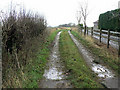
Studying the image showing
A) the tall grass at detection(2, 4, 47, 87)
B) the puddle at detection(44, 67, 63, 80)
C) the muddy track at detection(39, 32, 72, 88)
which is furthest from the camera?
the puddle at detection(44, 67, 63, 80)

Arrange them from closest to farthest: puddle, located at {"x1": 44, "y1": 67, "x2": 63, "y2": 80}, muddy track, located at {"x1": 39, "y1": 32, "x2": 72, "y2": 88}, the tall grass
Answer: muddy track, located at {"x1": 39, "y1": 32, "x2": 72, "y2": 88}
the tall grass
puddle, located at {"x1": 44, "y1": 67, "x2": 63, "y2": 80}

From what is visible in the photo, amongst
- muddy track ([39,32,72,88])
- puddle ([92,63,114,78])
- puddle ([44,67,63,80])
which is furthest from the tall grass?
puddle ([92,63,114,78])

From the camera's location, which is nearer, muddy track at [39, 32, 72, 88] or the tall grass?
muddy track at [39, 32, 72, 88]

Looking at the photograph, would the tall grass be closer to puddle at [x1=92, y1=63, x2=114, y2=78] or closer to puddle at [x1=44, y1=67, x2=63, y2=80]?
puddle at [x1=44, y1=67, x2=63, y2=80]

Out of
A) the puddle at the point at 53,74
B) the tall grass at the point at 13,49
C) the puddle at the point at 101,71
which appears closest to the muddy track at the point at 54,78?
the puddle at the point at 53,74

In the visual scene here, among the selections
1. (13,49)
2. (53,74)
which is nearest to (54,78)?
(53,74)

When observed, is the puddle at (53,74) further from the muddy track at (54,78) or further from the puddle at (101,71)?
the puddle at (101,71)

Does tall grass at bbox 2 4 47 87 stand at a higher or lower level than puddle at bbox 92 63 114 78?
higher

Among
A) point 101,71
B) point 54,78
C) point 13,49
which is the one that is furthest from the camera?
point 101,71

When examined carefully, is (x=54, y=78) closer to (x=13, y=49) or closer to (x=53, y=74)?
(x=53, y=74)

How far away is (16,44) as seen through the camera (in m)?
5.70

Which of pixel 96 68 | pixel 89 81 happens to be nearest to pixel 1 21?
pixel 89 81

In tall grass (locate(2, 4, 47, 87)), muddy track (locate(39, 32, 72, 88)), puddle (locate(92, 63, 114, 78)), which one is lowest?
muddy track (locate(39, 32, 72, 88))

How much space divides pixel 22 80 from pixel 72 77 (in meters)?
1.80
